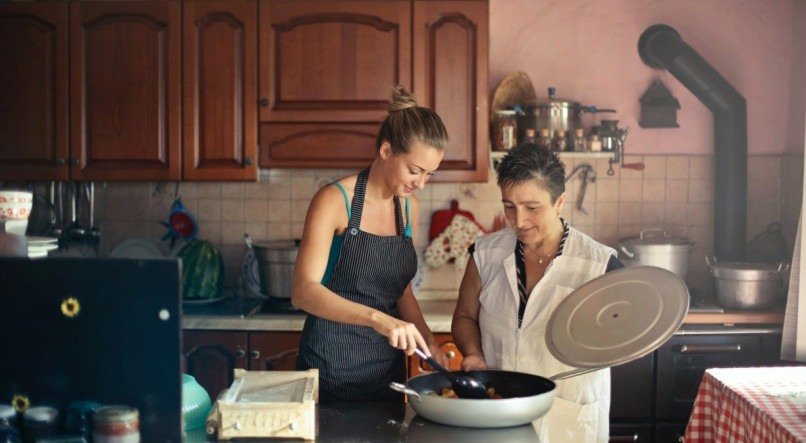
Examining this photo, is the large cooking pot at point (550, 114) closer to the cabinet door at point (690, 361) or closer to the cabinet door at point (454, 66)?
the cabinet door at point (454, 66)

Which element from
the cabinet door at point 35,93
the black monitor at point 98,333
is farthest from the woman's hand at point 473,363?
the cabinet door at point 35,93

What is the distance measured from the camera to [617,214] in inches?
162

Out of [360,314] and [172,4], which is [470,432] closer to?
[360,314]

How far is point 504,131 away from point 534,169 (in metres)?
1.54

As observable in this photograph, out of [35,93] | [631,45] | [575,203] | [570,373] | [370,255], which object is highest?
[631,45]

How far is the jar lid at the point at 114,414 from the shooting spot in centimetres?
141

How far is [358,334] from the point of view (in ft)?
8.27

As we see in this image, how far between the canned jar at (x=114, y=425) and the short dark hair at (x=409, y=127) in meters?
1.14

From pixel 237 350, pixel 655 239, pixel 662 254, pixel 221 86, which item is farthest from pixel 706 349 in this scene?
pixel 221 86

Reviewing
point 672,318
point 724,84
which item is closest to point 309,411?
point 672,318

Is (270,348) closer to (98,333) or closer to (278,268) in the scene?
(278,268)

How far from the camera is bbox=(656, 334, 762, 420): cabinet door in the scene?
354cm

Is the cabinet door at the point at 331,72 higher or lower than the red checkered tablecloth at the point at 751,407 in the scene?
higher

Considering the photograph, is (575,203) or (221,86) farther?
(575,203)
